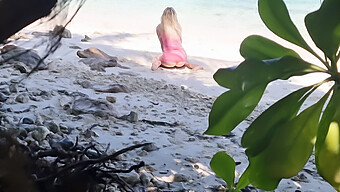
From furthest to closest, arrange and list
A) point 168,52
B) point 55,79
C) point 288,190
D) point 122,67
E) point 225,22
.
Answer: point 225,22, point 168,52, point 122,67, point 55,79, point 288,190

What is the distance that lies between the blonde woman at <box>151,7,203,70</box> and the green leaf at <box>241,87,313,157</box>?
2369 millimetres

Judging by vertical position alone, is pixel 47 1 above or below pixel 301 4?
above

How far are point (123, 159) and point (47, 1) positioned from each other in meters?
0.63

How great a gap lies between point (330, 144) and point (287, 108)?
0.05 meters

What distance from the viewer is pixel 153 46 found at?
3.96 meters

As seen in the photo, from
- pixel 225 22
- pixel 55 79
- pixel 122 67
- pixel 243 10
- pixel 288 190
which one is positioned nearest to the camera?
pixel 288 190

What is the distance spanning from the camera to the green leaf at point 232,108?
0.52 metres

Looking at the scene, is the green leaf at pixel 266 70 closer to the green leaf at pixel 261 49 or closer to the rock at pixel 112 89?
the green leaf at pixel 261 49

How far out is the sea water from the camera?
4387 mm

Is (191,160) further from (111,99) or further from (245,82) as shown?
(245,82)

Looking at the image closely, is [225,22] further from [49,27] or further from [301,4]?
[49,27]

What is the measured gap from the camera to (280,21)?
0.53 m

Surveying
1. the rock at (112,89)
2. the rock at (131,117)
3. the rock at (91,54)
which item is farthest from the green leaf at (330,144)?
the rock at (91,54)

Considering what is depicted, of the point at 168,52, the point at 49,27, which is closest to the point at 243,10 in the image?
the point at 168,52
